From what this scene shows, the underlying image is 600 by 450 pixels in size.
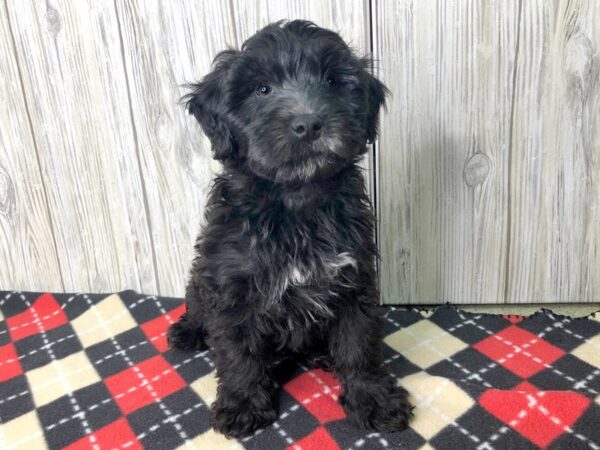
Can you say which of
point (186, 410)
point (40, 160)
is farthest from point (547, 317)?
point (40, 160)

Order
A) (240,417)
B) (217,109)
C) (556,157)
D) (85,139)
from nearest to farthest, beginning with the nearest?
(217,109), (240,417), (556,157), (85,139)

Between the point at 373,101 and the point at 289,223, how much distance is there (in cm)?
46

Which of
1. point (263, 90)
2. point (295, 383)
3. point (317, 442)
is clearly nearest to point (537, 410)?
point (317, 442)

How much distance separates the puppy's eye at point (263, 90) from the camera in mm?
1448

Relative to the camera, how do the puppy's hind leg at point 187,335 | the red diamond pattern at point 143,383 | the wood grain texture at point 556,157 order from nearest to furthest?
the red diamond pattern at point 143,383 < the wood grain texture at point 556,157 < the puppy's hind leg at point 187,335

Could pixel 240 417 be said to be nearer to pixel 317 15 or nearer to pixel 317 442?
pixel 317 442

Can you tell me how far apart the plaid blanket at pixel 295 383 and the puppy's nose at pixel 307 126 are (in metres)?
0.89

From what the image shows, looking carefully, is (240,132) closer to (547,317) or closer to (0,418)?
(0,418)

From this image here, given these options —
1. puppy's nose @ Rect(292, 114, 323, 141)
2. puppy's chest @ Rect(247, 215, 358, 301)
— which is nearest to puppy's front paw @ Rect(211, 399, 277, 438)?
puppy's chest @ Rect(247, 215, 358, 301)

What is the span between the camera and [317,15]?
1.96m

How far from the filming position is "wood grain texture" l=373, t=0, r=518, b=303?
6.34 ft

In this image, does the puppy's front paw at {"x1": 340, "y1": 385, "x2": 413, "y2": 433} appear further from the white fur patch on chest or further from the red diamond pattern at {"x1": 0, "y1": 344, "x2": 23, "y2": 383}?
the red diamond pattern at {"x1": 0, "y1": 344, "x2": 23, "y2": 383}

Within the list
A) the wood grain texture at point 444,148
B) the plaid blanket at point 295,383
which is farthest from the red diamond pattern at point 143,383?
the wood grain texture at point 444,148

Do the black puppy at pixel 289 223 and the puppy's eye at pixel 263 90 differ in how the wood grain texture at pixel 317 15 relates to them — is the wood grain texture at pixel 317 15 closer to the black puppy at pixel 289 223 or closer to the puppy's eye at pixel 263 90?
the black puppy at pixel 289 223
